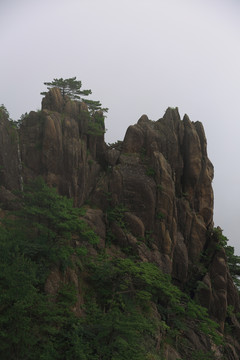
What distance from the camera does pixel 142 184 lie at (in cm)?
2589

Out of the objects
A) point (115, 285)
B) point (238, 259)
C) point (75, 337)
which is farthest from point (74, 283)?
point (238, 259)

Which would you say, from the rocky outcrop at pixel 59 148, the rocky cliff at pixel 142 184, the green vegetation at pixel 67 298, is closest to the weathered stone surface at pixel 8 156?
the rocky cliff at pixel 142 184

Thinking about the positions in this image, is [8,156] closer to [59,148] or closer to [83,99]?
[59,148]

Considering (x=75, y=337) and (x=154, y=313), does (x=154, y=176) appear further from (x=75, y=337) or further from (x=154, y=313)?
(x=75, y=337)

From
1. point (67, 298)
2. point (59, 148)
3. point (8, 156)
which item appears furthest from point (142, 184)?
point (67, 298)

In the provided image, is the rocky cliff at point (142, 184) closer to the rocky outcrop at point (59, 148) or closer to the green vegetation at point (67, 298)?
the rocky outcrop at point (59, 148)

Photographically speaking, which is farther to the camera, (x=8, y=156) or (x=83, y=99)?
(x=83, y=99)

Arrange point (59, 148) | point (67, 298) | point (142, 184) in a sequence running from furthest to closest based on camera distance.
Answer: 1. point (142, 184)
2. point (59, 148)
3. point (67, 298)

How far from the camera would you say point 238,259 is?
3347cm

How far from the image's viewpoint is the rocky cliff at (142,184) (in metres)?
23.3

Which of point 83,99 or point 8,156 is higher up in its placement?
point 83,99

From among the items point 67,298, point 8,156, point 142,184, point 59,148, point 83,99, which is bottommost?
point 67,298

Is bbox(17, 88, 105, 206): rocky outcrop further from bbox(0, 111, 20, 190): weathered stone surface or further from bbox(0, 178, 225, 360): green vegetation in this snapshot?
bbox(0, 178, 225, 360): green vegetation

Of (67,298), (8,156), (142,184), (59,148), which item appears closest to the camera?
(67,298)
